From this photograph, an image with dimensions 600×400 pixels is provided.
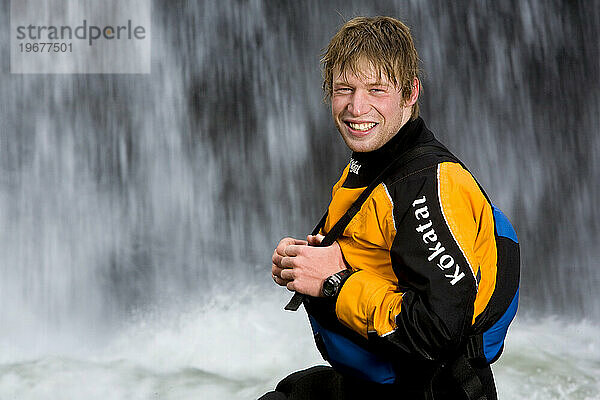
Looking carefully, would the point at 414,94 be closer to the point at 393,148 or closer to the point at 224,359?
the point at 393,148

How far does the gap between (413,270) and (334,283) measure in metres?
0.15

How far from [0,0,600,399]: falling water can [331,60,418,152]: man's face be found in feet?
10.0

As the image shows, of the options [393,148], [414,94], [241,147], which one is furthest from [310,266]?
[241,147]

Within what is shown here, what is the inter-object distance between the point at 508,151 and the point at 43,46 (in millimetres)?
3130

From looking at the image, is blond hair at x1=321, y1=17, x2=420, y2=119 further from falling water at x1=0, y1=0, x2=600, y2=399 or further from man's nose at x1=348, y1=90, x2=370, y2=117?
falling water at x1=0, y1=0, x2=600, y2=399

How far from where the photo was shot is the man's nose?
1.25 metres

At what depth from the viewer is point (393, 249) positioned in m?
1.16

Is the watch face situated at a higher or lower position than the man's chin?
lower

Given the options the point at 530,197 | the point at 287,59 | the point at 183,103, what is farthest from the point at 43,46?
the point at 530,197

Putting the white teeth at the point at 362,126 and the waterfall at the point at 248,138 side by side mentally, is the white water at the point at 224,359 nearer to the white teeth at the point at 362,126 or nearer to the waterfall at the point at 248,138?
the waterfall at the point at 248,138

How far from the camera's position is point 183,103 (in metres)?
4.76

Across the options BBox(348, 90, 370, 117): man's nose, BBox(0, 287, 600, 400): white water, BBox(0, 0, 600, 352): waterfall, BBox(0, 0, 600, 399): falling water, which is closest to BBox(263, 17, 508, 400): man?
BBox(348, 90, 370, 117): man's nose

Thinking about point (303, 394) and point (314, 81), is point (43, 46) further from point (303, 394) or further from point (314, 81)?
point (303, 394)

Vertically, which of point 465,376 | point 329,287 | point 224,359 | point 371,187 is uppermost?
point 371,187
